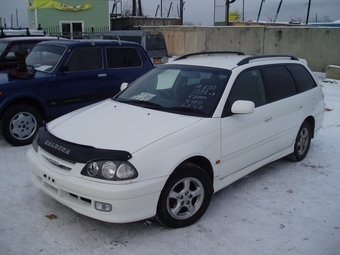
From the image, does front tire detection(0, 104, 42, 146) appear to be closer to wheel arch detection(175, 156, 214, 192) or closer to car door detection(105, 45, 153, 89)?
car door detection(105, 45, 153, 89)

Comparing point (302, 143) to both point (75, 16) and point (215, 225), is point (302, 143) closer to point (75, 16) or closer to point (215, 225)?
point (215, 225)

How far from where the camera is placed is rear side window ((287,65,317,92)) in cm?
541

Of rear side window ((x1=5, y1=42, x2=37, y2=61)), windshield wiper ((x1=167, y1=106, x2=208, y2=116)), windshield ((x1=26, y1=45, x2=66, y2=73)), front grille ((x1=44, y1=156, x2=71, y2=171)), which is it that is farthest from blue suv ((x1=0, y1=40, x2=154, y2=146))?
windshield wiper ((x1=167, y1=106, x2=208, y2=116))

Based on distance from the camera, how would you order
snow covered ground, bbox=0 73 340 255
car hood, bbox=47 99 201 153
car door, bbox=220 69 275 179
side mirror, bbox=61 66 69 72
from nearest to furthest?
snow covered ground, bbox=0 73 340 255 < car hood, bbox=47 99 201 153 < car door, bbox=220 69 275 179 < side mirror, bbox=61 66 69 72

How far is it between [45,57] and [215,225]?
197 inches

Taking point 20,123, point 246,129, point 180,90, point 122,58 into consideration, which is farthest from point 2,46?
point 246,129

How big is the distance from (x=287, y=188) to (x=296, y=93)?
A: 57.5 inches

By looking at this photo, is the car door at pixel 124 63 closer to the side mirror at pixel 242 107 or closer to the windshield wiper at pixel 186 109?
the windshield wiper at pixel 186 109

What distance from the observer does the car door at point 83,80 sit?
670 cm

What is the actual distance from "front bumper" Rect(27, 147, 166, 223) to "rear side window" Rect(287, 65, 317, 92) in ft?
10.2

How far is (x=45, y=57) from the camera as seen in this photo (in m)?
7.04

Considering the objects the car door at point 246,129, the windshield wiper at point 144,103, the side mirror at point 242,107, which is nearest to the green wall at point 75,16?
the windshield wiper at point 144,103

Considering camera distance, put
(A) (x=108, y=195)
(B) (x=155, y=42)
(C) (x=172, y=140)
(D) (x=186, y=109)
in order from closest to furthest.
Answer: (A) (x=108, y=195), (C) (x=172, y=140), (D) (x=186, y=109), (B) (x=155, y=42)

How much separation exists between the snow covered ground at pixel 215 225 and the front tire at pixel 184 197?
0.12m
